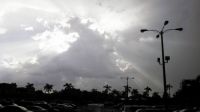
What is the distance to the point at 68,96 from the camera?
14950 centimetres

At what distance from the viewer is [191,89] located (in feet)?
367

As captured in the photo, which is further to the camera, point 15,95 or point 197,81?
point 197,81

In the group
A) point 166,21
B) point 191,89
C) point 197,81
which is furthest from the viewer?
point 197,81

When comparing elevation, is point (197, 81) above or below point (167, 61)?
above

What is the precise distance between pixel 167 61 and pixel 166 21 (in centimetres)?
531

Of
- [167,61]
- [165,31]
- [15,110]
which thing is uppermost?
[165,31]

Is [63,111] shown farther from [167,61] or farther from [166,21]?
[166,21]

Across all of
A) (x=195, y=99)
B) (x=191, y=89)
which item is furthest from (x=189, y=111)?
(x=191, y=89)

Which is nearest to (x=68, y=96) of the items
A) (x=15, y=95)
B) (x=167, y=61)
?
(x=15, y=95)

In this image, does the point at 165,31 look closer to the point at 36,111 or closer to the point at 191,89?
the point at 36,111

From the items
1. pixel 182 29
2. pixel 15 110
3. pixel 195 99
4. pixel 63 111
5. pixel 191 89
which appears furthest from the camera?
pixel 191 89

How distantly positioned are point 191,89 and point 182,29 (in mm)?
82507

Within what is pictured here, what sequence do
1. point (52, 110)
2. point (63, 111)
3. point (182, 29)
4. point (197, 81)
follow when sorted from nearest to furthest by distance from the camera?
point (182, 29)
point (52, 110)
point (63, 111)
point (197, 81)

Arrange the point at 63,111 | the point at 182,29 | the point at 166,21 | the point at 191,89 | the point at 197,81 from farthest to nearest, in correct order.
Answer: the point at 197,81
the point at 191,89
the point at 63,111
the point at 182,29
the point at 166,21
